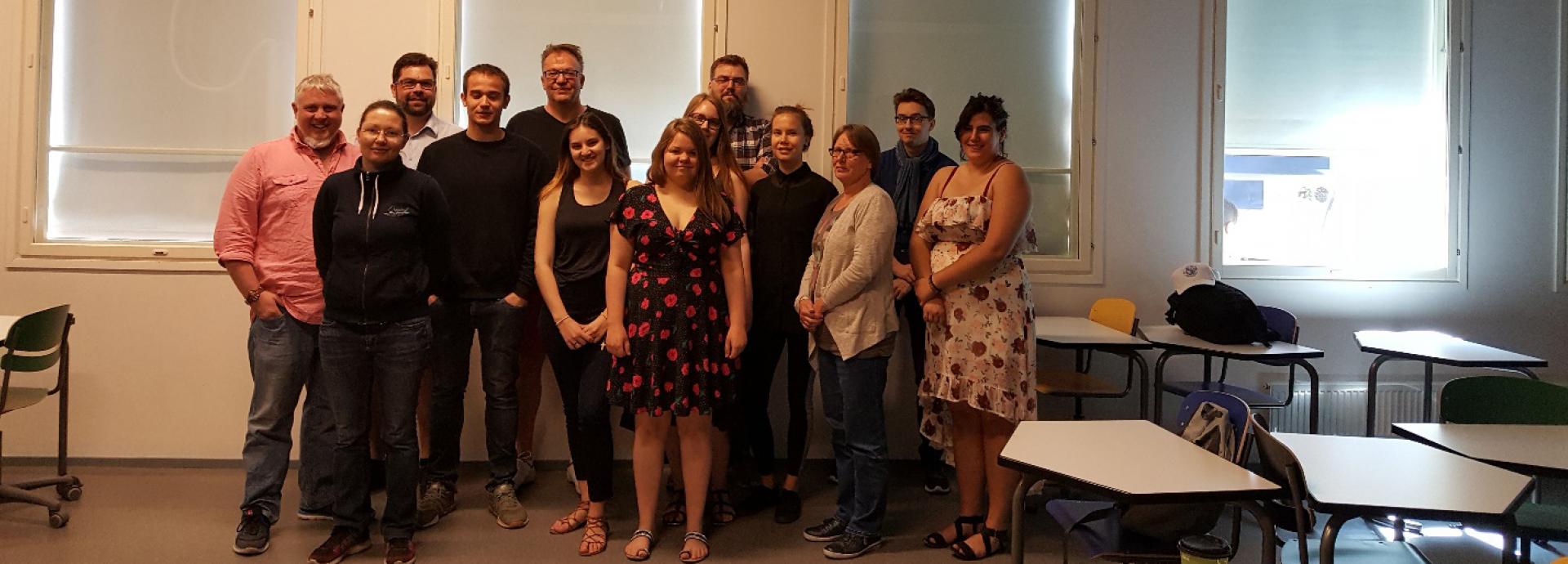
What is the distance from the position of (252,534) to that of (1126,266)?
4020 millimetres

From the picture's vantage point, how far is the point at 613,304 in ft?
9.52

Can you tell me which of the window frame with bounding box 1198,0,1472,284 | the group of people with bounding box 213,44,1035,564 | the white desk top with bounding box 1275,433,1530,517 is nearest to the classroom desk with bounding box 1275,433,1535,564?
the white desk top with bounding box 1275,433,1530,517

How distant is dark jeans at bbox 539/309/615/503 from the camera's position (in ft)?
9.84

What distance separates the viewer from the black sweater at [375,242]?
8.96ft

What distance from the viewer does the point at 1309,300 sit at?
4539mm

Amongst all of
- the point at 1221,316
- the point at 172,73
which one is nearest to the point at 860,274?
the point at 1221,316

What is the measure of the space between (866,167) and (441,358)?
1753mm

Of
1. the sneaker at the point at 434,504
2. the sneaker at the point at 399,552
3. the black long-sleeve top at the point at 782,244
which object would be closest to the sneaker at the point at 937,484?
the black long-sleeve top at the point at 782,244

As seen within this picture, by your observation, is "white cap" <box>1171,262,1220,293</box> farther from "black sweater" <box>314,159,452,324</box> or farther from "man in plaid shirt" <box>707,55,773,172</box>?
"black sweater" <box>314,159,452,324</box>

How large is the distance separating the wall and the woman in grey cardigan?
134 cm

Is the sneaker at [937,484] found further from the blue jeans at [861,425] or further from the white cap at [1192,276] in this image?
the white cap at [1192,276]

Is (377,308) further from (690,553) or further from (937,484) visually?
(937,484)

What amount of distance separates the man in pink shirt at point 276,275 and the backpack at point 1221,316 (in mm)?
3574

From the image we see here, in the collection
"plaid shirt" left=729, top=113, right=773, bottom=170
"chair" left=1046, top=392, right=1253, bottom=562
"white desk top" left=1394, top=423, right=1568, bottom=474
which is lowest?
"chair" left=1046, top=392, right=1253, bottom=562
